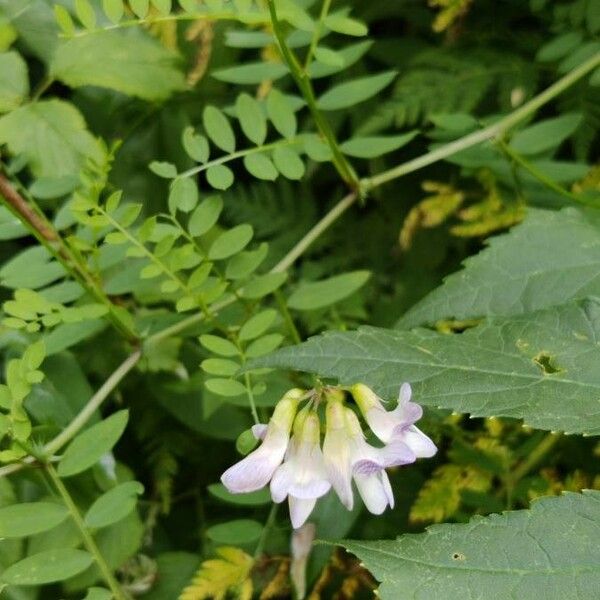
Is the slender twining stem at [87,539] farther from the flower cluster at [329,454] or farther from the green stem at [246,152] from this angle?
the green stem at [246,152]

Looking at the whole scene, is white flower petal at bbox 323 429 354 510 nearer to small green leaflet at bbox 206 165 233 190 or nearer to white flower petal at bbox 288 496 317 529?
white flower petal at bbox 288 496 317 529

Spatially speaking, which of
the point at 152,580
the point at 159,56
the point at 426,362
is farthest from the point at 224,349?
the point at 159,56

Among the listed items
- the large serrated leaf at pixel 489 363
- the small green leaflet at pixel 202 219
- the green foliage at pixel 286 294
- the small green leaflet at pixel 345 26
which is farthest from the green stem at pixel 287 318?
the small green leaflet at pixel 345 26

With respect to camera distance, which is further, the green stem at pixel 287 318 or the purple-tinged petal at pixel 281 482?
the green stem at pixel 287 318

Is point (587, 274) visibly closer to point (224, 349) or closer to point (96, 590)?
point (224, 349)

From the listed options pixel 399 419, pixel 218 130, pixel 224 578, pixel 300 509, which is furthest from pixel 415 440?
pixel 218 130

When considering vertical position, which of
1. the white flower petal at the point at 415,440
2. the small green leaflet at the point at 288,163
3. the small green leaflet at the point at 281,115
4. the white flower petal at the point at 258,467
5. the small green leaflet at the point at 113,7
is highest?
the small green leaflet at the point at 113,7
